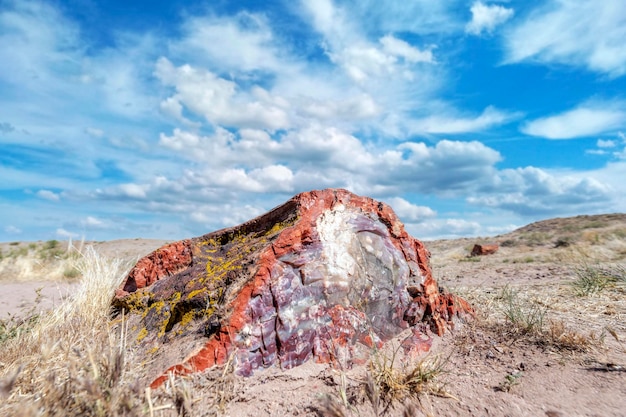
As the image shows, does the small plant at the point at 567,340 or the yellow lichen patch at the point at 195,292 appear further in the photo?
the small plant at the point at 567,340

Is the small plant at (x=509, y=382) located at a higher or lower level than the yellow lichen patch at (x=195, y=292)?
lower

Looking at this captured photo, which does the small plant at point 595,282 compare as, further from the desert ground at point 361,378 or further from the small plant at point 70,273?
the small plant at point 70,273

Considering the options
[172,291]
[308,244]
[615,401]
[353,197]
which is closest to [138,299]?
[172,291]

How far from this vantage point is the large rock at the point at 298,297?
332 cm

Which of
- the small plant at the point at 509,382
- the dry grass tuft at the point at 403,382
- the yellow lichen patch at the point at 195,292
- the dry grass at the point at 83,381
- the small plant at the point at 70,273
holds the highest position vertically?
the small plant at the point at 70,273

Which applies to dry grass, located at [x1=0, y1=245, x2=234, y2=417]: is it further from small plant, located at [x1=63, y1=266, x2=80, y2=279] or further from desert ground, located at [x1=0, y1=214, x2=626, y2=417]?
small plant, located at [x1=63, y1=266, x2=80, y2=279]

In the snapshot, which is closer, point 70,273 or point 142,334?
point 142,334

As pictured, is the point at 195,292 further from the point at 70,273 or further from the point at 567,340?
the point at 70,273

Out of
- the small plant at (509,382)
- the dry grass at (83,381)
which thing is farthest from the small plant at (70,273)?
the small plant at (509,382)

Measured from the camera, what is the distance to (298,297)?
11.6 ft

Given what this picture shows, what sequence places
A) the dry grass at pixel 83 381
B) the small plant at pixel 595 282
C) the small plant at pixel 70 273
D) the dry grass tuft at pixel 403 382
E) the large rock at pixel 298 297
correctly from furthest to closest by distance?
the small plant at pixel 70 273 → the small plant at pixel 595 282 → the large rock at pixel 298 297 → the dry grass tuft at pixel 403 382 → the dry grass at pixel 83 381

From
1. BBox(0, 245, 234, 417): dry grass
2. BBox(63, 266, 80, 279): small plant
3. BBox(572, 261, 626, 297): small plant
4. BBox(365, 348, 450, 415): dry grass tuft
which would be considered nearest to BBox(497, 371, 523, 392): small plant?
BBox(365, 348, 450, 415): dry grass tuft

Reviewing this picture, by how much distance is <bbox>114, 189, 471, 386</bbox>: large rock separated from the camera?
3.32 meters

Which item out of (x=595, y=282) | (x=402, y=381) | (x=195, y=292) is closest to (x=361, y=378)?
(x=402, y=381)
